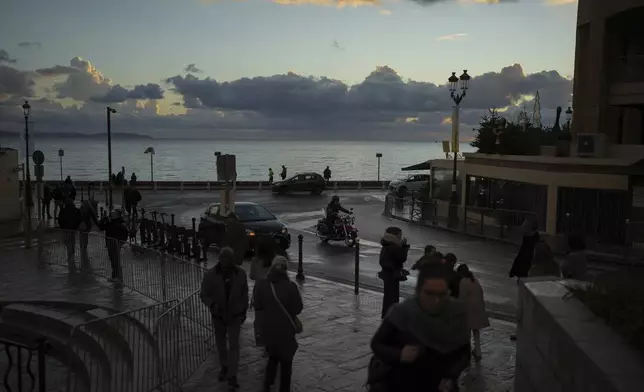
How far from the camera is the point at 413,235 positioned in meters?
23.7

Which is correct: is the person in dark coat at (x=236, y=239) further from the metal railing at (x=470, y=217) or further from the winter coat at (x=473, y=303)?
the metal railing at (x=470, y=217)

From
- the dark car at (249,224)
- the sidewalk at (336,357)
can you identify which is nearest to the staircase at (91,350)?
the sidewalk at (336,357)

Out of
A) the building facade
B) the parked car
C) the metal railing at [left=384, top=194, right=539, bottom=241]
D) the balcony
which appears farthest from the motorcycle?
the parked car

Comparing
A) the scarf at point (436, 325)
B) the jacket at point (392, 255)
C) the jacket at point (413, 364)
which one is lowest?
the jacket at point (392, 255)

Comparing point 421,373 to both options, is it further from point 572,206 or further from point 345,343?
point 572,206

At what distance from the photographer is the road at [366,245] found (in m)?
14.9

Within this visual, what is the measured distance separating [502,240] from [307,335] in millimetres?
14209

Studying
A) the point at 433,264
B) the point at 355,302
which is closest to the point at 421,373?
the point at 433,264

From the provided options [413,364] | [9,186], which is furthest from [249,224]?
[413,364]

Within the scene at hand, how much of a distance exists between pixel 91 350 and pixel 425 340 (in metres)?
5.84

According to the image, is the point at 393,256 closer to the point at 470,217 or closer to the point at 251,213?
the point at 251,213

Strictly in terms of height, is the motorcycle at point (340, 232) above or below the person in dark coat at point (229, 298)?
below

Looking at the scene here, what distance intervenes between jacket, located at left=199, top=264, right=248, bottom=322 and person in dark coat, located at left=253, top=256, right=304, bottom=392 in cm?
82

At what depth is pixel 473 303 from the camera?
26.7 feet
